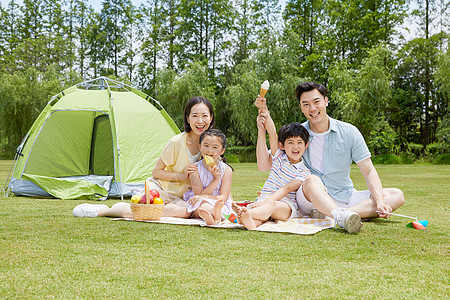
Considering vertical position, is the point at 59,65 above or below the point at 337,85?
above

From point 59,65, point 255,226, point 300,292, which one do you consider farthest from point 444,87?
point 59,65

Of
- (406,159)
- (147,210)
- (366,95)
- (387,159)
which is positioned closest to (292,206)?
(147,210)

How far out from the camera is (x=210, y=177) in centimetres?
367

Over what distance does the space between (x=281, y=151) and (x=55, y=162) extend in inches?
174

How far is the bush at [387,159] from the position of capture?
17375 mm

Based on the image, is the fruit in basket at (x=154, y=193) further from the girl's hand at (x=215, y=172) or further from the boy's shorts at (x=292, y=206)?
the boy's shorts at (x=292, y=206)

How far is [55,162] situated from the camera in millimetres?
6859

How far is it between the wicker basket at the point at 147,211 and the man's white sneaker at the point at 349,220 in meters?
1.34

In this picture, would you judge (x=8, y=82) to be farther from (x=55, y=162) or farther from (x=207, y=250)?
(x=207, y=250)

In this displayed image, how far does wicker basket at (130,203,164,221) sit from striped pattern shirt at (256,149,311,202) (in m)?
0.79

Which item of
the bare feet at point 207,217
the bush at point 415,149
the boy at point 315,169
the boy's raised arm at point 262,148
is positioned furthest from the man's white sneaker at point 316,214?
the bush at point 415,149

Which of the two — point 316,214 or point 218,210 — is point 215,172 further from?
point 316,214

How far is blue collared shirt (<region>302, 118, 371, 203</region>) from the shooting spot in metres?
3.46

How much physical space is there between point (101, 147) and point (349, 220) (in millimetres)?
5162
